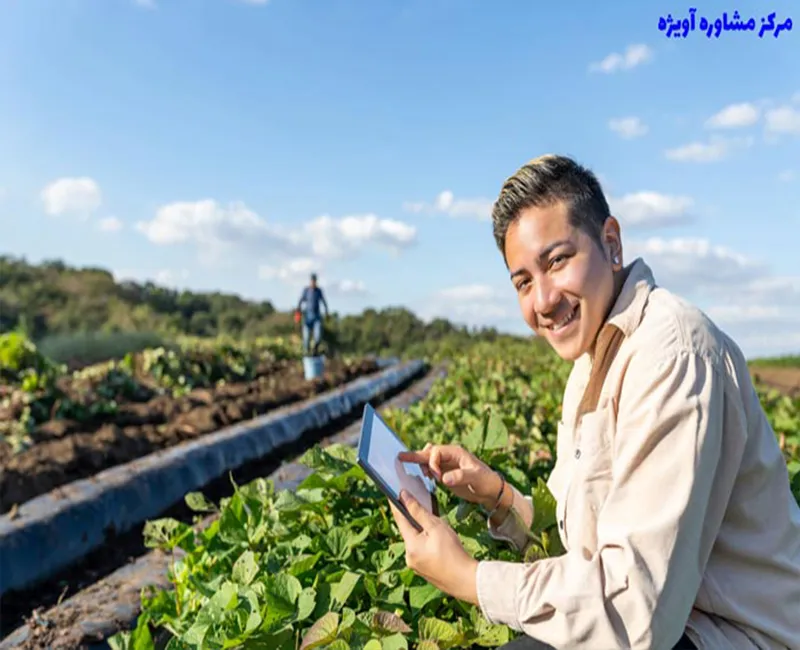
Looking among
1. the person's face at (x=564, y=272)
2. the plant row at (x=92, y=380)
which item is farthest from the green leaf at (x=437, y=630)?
the plant row at (x=92, y=380)

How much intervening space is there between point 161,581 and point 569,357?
108 inches

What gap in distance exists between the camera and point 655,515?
144 cm

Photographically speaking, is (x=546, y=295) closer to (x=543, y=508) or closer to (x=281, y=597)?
(x=543, y=508)

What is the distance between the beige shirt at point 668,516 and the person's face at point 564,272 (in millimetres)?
66

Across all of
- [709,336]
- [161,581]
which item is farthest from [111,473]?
[709,336]

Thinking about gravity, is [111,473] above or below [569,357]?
below

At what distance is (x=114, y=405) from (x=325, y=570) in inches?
333

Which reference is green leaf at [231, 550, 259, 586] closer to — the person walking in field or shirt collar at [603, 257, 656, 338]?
shirt collar at [603, 257, 656, 338]

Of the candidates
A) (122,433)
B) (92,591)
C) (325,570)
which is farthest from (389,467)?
(122,433)

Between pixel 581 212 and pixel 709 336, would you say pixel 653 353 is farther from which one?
pixel 581 212

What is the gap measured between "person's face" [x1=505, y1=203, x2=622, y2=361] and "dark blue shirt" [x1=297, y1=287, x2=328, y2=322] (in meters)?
12.7

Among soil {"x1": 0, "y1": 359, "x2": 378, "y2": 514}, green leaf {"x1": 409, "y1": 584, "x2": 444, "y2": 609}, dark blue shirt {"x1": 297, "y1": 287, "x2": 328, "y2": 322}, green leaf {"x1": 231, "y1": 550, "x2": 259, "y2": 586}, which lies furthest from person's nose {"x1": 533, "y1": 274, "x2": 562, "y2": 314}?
dark blue shirt {"x1": 297, "y1": 287, "x2": 328, "y2": 322}

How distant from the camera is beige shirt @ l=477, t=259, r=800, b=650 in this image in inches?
56.7

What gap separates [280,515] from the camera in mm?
2355
